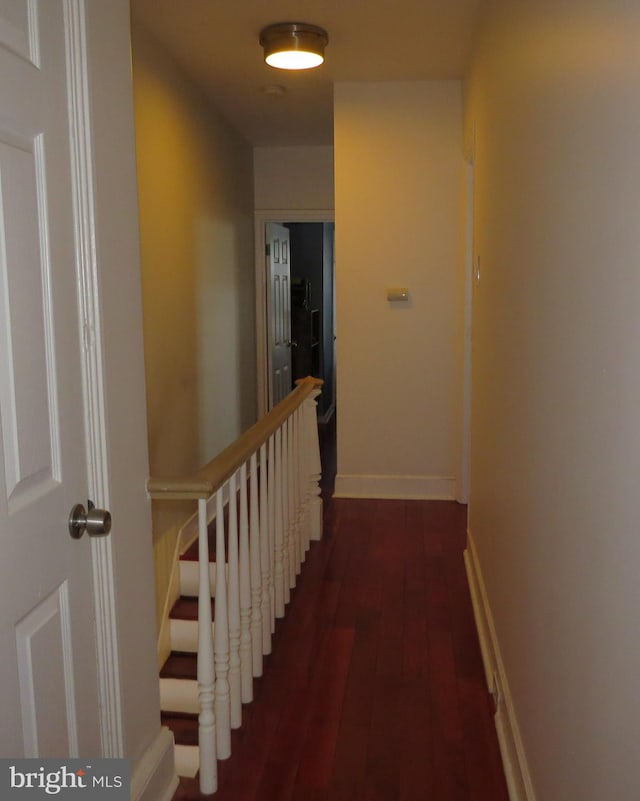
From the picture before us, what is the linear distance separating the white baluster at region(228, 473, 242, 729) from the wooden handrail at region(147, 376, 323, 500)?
76 mm

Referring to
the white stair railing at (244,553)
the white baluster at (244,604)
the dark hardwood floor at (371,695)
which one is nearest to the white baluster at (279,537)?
the white stair railing at (244,553)

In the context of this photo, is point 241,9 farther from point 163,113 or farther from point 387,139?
point 387,139

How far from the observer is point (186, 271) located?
172 inches

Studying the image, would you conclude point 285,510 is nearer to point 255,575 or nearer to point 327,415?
point 255,575

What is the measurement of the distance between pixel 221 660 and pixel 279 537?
897 millimetres

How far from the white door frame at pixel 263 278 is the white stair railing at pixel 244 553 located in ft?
8.83

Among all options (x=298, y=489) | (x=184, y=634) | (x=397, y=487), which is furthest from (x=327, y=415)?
Result: (x=184, y=634)

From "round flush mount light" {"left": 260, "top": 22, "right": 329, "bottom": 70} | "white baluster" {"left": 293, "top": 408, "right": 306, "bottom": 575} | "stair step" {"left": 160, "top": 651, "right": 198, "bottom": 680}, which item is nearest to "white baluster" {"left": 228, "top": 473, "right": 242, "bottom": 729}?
"stair step" {"left": 160, "top": 651, "right": 198, "bottom": 680}

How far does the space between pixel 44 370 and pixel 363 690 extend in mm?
1698

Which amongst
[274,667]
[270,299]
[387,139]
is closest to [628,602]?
[274,667]

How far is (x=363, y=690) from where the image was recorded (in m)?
2.54

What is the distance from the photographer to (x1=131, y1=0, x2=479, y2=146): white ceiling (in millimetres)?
3371

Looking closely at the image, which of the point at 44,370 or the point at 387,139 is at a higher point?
the point at 387,139

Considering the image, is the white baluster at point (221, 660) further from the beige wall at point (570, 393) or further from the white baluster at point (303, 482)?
the white baluster at point (303, 482)
